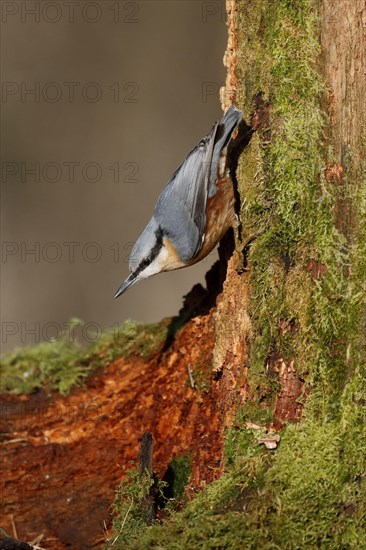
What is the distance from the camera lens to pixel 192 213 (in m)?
3.15

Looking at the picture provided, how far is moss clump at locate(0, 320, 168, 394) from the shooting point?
3.45 metres

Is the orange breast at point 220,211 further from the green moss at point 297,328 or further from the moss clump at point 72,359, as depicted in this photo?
the moss clump at point 72,359

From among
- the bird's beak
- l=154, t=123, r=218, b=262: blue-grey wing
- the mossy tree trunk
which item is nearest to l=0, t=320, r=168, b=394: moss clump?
the bird's beak

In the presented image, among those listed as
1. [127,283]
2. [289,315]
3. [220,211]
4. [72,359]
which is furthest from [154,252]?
[289,315]

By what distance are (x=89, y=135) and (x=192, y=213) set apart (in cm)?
364

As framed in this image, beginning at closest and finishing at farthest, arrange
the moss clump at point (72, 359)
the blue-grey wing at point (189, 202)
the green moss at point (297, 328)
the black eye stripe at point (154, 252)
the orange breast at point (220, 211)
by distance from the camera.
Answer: the green moss at point (297, 328) < the orange breast at point (220, 211) < the blue-grey wing at point (189, 202) < the black eye stripe at point (154, 252) < the moss clump at point (72, 359)

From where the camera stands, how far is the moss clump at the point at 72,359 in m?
3.45

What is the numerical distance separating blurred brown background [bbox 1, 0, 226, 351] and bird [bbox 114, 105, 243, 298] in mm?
3088

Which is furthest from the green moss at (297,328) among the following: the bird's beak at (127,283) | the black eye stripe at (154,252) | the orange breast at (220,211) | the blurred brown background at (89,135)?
the blurred brown background at (89,135)

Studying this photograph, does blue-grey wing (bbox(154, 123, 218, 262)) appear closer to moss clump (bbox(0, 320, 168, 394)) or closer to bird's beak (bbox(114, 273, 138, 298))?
bird's beak (bbox(114, 273, 138, 298))

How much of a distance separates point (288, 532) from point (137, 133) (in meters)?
4.95

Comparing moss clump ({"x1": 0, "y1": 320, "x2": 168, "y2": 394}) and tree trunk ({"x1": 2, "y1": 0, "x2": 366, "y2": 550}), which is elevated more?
tree trunk ({"x1": 2, "y1": 0, "x2": 366, "y2": 550})

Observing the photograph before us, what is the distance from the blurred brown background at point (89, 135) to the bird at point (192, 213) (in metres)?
3.09

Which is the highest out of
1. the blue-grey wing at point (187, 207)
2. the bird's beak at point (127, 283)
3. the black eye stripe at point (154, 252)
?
the blue-grey wing at point (187, 207)
